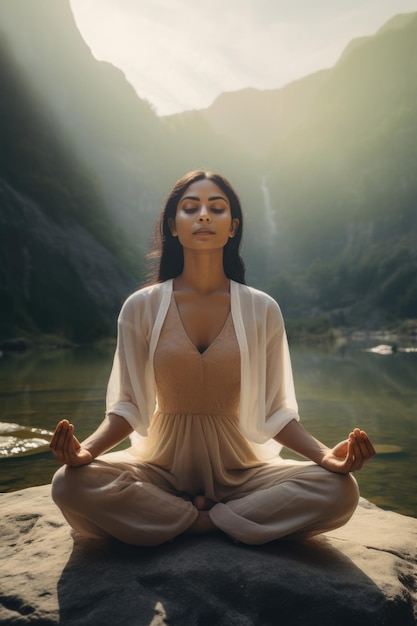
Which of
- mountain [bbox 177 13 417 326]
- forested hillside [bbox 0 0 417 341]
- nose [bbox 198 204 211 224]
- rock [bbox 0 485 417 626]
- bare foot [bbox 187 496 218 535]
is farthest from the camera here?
mountain [bbox 177 13 417 326]

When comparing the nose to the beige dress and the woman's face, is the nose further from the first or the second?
the beige dress

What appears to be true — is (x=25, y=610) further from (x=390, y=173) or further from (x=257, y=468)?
(x=390, y=173)

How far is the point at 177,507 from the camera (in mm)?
2615

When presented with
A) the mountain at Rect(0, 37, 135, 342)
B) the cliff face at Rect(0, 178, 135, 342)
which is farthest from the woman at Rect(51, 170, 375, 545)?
the cliff face at Rect(0, 178, 135, 342)

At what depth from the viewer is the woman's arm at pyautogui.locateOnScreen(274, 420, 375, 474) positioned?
243 centimetres

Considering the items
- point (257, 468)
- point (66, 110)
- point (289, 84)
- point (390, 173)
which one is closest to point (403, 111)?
point (390, 173)

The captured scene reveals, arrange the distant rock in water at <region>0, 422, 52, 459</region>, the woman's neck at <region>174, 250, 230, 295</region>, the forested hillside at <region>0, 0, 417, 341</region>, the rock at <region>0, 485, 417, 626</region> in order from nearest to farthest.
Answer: the rock at <region>0, 485, 417, 626</region> → the woman's neck at <region>174, 250, 230, 295</region> → the distant rock in water at <region>0, 422, 52, 459</region> → the forested hillside at <region>0, 0, 417, 341</region>

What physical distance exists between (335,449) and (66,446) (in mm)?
1132

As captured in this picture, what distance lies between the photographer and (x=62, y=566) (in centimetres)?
244

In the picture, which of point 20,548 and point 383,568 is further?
point 20,548

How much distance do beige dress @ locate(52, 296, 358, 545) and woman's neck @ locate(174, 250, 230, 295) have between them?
21 cm

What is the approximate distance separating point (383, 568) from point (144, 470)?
1.13m

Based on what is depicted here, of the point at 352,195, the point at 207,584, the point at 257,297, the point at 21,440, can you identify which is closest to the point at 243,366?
the point at 257,297

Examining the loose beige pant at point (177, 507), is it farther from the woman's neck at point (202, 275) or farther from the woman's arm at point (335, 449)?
the woman's neck at point (202, 275)
